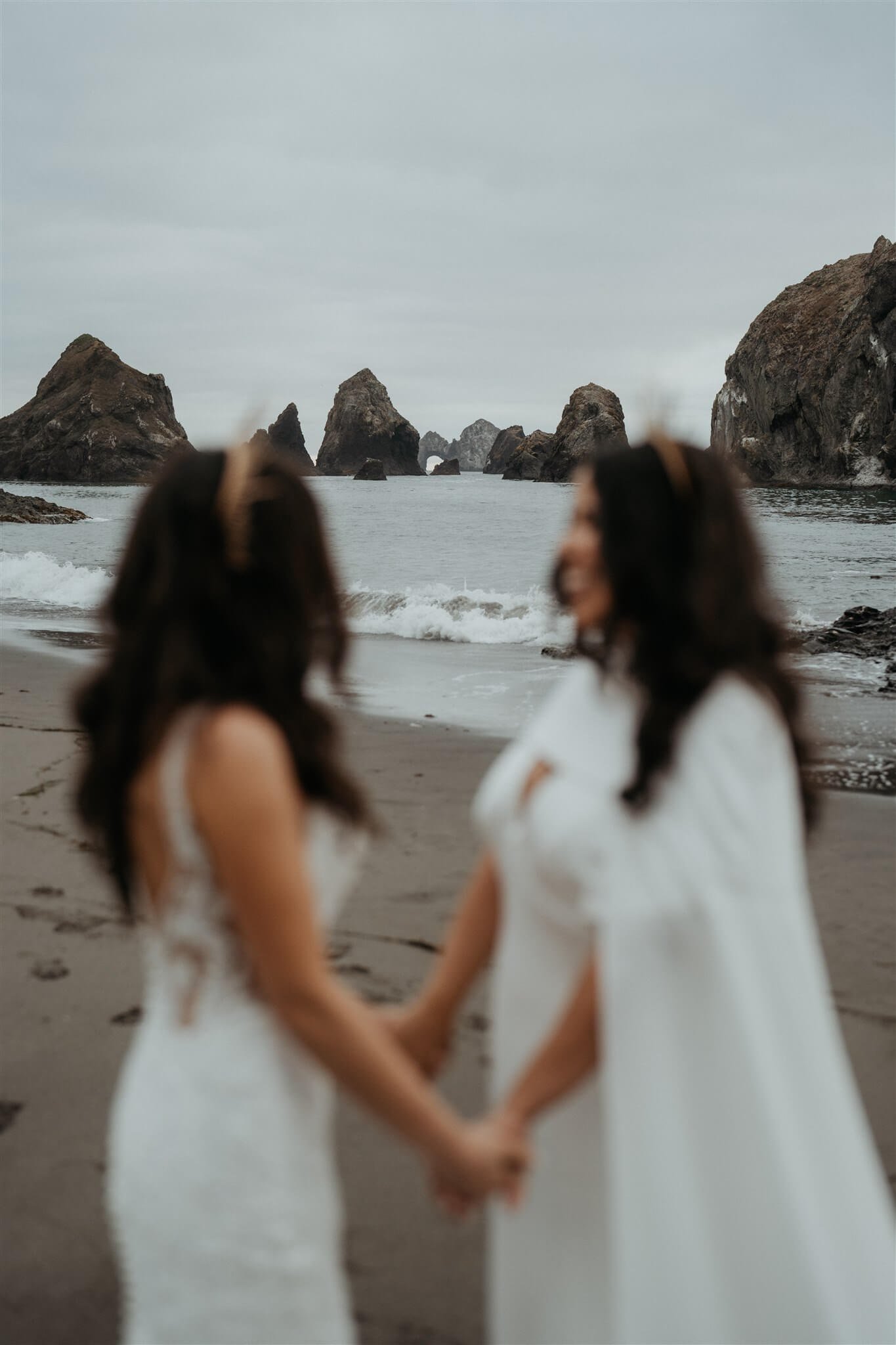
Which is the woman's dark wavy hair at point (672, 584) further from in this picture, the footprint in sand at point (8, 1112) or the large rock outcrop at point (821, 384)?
the large rock outcrop at point (821, 384)

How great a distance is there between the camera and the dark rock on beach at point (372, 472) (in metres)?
120

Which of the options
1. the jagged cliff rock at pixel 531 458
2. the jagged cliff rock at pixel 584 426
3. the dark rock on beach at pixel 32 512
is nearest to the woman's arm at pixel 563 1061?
the dark rock on beach at pixel 32 512

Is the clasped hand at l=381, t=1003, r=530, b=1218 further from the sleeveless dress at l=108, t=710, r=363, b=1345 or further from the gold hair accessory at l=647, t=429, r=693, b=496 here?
the gold hair accessory at l=647, t=429, r=693, b=496

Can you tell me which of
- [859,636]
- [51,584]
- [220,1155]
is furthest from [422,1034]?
[51,584]

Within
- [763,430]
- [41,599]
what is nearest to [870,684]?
[41,599]

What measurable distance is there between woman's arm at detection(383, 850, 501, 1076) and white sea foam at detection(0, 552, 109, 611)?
1529 centimetres

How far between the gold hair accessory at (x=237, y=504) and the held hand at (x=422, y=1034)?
0.82 metres

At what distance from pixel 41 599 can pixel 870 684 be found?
42.6 feet

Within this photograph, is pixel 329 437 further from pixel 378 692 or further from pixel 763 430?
pixel 378 692

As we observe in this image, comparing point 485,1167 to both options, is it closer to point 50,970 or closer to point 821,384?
point 50,970

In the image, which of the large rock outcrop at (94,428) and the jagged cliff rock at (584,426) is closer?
the jagged cliff rock at (584,426)

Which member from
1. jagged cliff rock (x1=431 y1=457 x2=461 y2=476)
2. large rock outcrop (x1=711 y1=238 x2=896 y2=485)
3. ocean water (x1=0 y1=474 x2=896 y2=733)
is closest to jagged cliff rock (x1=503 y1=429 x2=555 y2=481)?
large rock outcrop (x1=711 y1=238 x2=896 y2=485)

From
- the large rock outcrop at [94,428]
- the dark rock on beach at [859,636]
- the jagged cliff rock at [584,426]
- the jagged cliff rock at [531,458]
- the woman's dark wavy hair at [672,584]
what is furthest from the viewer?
the jagged cliff rock at [531,458]

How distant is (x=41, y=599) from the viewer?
17.5 meters
